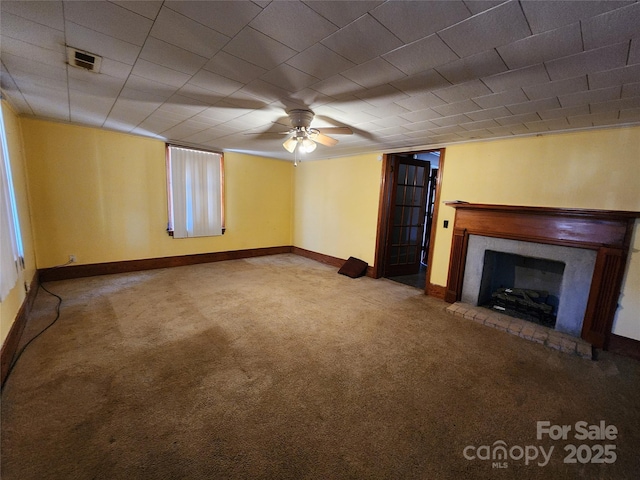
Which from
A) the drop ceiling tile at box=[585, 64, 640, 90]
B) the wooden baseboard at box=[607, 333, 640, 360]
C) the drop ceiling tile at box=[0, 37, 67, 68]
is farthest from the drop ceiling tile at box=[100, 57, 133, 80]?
the wooden baseboard at box=[607, 333, 640, 360]

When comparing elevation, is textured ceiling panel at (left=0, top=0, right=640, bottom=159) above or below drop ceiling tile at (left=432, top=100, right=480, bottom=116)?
above

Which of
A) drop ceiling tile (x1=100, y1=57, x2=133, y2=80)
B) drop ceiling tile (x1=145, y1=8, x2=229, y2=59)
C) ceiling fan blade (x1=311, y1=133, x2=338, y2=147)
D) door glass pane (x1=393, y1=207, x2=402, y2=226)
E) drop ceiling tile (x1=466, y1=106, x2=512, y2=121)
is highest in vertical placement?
drop ceiling tile (x1=145, y1=8, x2=229, y2=59)

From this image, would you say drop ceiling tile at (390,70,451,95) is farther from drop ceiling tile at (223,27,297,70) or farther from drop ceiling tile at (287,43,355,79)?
drop ceiling tile at (223,27,297,70)

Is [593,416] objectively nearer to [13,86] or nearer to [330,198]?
[330,198]

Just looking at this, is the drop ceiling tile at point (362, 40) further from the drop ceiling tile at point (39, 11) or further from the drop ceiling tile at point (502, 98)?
the drop ceiling tile at point (39, 11)

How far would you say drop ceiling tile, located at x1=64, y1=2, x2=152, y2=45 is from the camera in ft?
4.35

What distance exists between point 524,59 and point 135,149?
5.13 meters

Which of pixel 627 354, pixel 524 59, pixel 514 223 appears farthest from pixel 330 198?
pixel 627 354

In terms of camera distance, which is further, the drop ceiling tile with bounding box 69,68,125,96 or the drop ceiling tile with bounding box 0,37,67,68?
the drop ceiling tile with bounding box 69,68,125,96

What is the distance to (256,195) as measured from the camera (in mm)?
5945

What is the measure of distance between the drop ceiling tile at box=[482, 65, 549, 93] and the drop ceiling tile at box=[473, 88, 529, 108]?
0.09 meters

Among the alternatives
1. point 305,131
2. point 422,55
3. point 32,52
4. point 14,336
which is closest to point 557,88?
point 422,55

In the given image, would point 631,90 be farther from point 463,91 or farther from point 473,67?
point 473,67

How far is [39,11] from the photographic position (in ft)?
4.50
